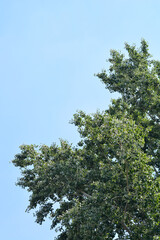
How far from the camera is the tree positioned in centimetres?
1520

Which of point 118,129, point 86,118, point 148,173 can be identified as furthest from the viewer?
point 86,118

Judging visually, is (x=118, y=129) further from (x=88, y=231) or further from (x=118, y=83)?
(x=118, y=83)

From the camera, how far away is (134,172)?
50.3ft

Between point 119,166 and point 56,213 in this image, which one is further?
point 56,213

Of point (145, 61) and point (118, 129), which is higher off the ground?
point (145, 61)

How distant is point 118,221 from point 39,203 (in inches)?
325

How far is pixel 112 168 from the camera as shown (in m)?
16.0

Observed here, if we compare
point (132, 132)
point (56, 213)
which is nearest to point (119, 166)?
point (132, 132)

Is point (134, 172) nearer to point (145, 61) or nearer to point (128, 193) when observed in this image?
point (128, 193)

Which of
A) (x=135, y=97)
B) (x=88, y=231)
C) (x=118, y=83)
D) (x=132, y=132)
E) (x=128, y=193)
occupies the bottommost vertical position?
(x=88, y=231)

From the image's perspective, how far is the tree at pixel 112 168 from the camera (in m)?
15.2

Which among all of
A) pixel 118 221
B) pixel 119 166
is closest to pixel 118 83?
pixel 119 166

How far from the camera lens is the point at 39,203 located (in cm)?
2206

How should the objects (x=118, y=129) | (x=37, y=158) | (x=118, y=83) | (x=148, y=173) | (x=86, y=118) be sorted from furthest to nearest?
(x=118, y=83) → (x=37, y=158) → (x=86, y=118) → (x=118, y=129) → (x=148, y=173)
